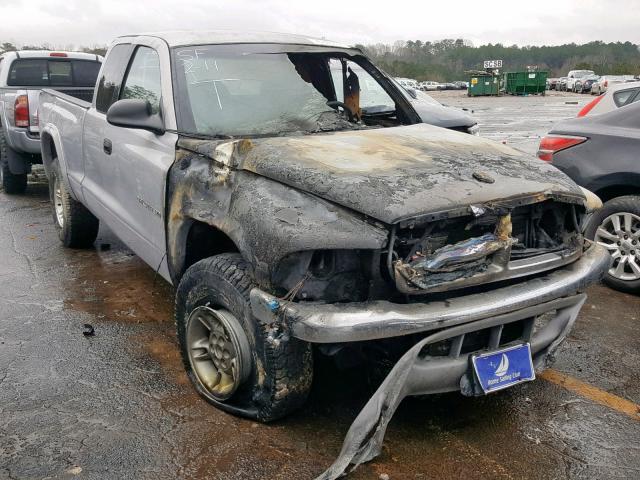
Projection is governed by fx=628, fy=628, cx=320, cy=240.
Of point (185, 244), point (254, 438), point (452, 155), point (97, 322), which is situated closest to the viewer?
point (254, 438)

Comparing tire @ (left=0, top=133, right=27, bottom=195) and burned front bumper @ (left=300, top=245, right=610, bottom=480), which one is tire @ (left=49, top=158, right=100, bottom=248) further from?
burned front bumper @ (left=300, top=245, right=610, bottom=480)

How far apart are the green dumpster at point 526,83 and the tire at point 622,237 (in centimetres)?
4686

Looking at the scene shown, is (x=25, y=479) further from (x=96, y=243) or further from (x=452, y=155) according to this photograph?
(x=96, y=243)

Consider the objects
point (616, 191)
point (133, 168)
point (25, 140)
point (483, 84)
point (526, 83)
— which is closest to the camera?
point (133, 168)

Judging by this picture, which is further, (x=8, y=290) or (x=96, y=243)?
(x=96, y=243)

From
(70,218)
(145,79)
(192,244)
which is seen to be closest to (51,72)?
(70,218)

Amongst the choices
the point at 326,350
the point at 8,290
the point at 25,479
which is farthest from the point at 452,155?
the point at 8,290

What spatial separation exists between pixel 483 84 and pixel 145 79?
47.0 metres

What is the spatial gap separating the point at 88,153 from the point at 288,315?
3004 millimetres

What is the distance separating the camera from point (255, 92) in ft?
12.5

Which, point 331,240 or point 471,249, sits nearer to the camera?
point 331,240

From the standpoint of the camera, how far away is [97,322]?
447 centimetres

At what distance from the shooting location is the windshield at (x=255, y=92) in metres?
3.65

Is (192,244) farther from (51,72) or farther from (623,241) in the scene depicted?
(51,72)
